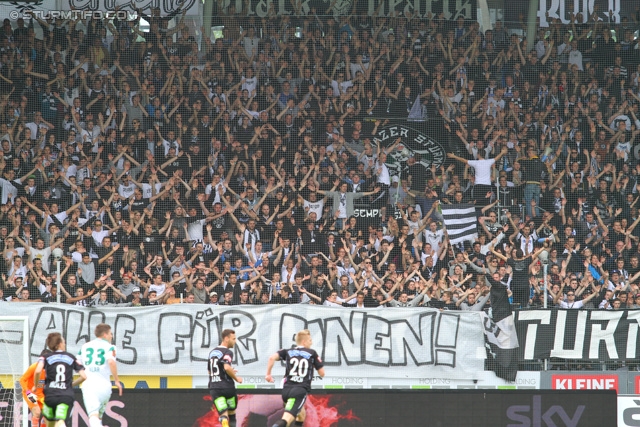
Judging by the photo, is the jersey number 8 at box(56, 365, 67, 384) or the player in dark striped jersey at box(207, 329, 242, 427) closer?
the jersey number 8 at box(56, 365, 67, 384)

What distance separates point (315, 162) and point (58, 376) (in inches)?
432

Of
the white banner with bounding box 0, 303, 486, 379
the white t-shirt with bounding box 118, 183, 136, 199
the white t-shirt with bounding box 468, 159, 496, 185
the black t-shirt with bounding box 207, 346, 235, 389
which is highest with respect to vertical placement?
the white t-shirt with bounding box 468, 159, 496, 185

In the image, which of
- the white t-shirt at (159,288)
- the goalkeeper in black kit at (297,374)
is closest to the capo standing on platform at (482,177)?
the white t-shirt at (159,288)

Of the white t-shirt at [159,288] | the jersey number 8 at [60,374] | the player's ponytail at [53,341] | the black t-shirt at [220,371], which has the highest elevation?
the player's ponytail at [53,341]

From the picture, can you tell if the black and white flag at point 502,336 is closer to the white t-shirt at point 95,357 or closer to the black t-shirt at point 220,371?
the black t-shirt at point 220,371

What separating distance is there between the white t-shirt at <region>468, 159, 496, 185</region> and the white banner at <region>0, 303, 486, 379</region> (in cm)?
541

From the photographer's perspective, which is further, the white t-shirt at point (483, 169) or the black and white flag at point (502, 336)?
the white t-shirt at point (483, 169)

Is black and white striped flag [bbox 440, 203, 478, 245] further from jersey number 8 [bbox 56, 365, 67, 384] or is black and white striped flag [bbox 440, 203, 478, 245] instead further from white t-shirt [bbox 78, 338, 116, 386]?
jersey number 8 [bbox 56, 365, 67, 384]

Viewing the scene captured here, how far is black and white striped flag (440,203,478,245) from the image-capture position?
20.8 metres

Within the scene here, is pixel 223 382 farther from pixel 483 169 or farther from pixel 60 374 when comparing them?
pixel 483 169

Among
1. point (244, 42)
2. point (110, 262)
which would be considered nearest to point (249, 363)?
point (110, 262)

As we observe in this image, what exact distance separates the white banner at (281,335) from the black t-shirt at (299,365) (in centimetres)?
436

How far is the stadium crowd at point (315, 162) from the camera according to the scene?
1898cm

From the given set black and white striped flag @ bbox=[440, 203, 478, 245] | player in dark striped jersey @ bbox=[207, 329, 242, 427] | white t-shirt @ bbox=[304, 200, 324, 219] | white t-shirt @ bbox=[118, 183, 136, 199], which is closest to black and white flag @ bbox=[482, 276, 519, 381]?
black and white striped flag @ bbox=[440, 203, 478, 245]
